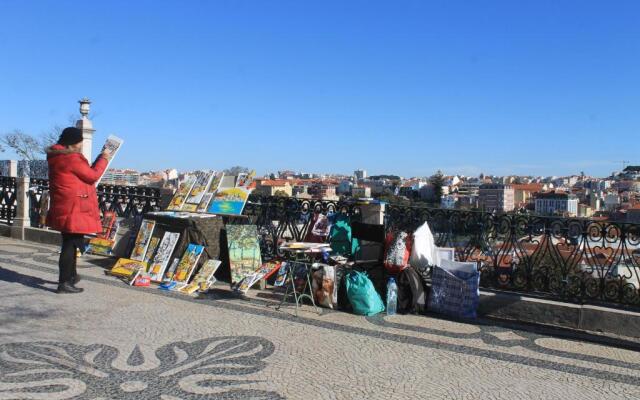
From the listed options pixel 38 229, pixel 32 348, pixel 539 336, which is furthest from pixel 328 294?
pixel 38 229

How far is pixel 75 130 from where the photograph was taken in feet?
22.7

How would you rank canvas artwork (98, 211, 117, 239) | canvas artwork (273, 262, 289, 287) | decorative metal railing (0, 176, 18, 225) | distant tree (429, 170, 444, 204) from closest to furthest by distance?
canvas artwork (273, 262, 289, 287)
canvas artwork (98, 211, 117, 239)
decorative metal railing (0, 176, 18, 225)
distant tree (429, 170, 444, 204)

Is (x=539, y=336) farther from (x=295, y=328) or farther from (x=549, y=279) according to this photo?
(x=295, y=328)

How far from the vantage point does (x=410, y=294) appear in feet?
22.1

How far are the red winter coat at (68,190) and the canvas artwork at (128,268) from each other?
1.30m

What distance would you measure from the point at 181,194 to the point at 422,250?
4481 millimetres

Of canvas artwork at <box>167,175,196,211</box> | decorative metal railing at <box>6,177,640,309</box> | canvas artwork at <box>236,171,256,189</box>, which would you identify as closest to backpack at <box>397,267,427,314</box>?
decorative metal railing at <box>6,177,640,309</box>

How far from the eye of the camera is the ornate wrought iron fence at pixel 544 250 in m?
6.48

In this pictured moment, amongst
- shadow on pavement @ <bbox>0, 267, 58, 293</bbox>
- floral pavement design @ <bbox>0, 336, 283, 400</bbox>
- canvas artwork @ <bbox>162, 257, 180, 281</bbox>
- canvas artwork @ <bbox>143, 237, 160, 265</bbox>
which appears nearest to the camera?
floral pavement design @ <bbox>0, 336, 283, 400</bbox>

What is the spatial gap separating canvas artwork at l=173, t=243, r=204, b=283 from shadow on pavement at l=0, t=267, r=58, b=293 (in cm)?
159

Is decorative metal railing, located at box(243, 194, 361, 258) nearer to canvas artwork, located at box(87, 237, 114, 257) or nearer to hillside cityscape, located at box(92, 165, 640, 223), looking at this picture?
hillside cityscape, located at box(92, 165, 640, 223)

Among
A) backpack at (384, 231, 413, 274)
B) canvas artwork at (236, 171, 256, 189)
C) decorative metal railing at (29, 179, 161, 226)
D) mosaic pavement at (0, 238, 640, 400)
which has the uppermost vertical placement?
canvas artwork at (236, 171, 256, 189)

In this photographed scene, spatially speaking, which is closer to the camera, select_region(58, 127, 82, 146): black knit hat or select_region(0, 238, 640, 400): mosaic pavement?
select_region(0, 238, 640, 400): mosaic pavement

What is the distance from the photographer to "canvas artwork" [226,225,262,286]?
8059mm
